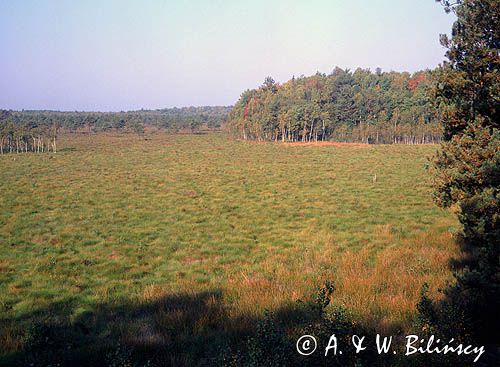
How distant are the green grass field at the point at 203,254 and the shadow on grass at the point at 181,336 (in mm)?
60

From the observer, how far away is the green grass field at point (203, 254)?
7543 mm

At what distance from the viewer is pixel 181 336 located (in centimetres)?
649

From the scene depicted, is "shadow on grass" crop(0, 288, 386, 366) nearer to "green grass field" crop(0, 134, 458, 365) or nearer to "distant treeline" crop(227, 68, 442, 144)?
"green grass field" crop(0, 134, 458, 365)

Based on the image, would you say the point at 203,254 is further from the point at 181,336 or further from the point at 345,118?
the point at 345,118

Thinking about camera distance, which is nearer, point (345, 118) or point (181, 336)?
point (181, 336)

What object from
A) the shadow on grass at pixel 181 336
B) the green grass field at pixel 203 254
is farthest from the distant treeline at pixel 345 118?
the shadow on grass at pixel 181 336

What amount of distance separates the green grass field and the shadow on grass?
0.20 ft

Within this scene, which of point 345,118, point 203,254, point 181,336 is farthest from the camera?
point 345,118

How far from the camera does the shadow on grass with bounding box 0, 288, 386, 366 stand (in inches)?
197

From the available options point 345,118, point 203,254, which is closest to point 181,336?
point 203,254

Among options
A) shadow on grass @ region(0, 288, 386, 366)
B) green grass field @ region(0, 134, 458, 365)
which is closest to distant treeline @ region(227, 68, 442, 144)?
green grass field @ region(0, 134, 458, 365)

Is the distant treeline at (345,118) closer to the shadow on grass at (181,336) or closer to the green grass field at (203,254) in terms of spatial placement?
the green grass field at (203,254)

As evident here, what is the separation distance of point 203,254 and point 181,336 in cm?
843

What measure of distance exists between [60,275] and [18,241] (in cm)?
579
